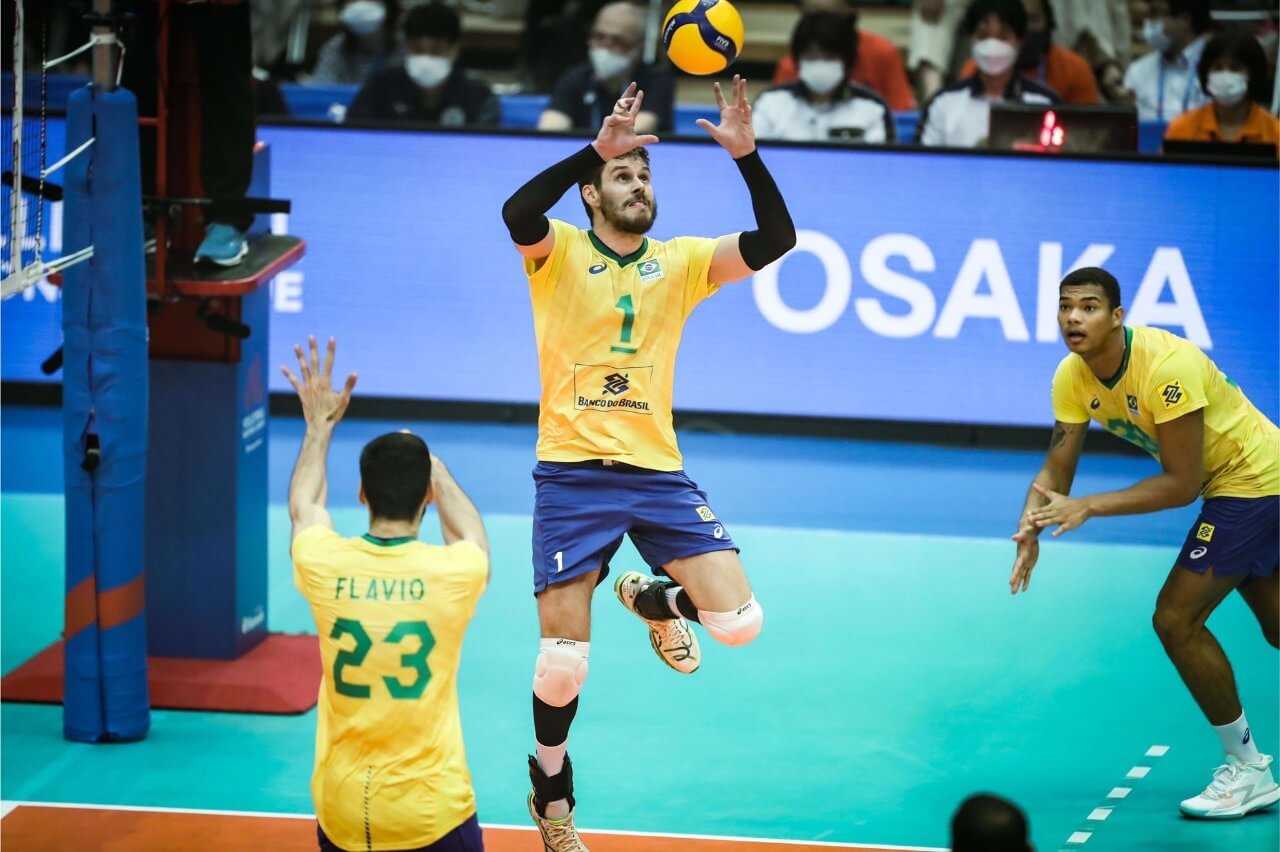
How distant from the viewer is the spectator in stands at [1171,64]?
50.2 feet

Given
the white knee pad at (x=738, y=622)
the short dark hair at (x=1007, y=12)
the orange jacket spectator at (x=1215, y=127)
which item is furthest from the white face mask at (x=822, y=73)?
the white knee pad at (x=738, y=622)

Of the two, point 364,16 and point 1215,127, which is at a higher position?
point 364,16

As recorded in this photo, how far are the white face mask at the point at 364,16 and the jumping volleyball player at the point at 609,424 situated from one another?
32.5ft

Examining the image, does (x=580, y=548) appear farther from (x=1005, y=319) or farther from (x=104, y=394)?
(x=1005, y=319)

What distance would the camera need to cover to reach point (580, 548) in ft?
21.7

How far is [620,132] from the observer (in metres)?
6.36

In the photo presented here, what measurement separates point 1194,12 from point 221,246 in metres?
10.5

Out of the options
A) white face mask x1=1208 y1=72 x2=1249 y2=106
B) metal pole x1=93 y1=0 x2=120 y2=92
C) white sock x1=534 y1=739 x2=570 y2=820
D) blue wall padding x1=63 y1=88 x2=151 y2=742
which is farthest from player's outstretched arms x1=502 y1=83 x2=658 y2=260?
white face mask x1=1208 y1=72 x2=1249 y2=106

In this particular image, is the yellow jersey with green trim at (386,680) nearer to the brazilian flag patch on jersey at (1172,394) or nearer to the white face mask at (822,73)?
the brazilian flag patch on jersey at (1172,394)

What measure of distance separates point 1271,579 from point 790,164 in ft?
19.5

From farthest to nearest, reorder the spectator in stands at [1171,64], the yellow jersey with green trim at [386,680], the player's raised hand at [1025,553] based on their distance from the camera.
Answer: the spectator in stands at [1171,64]
the player's raised hand at [1025,553]
the yellow jersey with green trim at [386,680]

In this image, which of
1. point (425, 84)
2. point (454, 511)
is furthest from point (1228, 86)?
point (454, 511)

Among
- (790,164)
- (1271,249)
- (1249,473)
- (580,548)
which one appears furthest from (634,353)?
(1271,249)

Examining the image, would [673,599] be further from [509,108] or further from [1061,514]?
[509,108]
